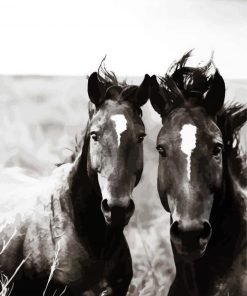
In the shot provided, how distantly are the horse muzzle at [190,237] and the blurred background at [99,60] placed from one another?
6 centimetres

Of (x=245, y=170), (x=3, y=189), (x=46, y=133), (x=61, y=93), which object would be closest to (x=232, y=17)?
(x=245, y=170)

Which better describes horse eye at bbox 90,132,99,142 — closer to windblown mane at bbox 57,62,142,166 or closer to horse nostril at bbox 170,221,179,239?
windblown mane at bbox 57,62,142,166

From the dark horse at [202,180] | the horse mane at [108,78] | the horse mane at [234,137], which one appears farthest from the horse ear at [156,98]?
the horse mane at [234,137]

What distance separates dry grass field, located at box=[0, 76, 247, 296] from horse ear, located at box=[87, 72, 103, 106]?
0.04 meters

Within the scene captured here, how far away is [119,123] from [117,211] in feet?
1.03

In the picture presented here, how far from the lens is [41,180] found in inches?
71.2

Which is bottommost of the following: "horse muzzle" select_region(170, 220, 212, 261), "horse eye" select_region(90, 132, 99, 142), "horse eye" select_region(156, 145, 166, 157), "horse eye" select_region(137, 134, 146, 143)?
"horse muzzle" select_region(170, 220, 212, 261)

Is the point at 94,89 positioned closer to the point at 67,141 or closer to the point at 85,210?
the point at 67,141

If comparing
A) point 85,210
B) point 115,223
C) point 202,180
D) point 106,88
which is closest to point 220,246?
point 202,180

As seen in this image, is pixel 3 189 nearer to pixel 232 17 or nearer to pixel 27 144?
pixel 27 144

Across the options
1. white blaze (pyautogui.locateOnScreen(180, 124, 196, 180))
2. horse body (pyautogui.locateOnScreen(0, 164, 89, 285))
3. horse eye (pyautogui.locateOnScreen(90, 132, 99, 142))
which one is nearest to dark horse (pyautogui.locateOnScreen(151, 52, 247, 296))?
white blaze (pyautogui.locateOnScreen(180, 124, 196, 180))

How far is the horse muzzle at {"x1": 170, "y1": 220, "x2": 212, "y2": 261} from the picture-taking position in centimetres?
167

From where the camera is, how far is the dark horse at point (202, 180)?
1.70m

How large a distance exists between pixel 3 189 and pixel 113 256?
48 cm
